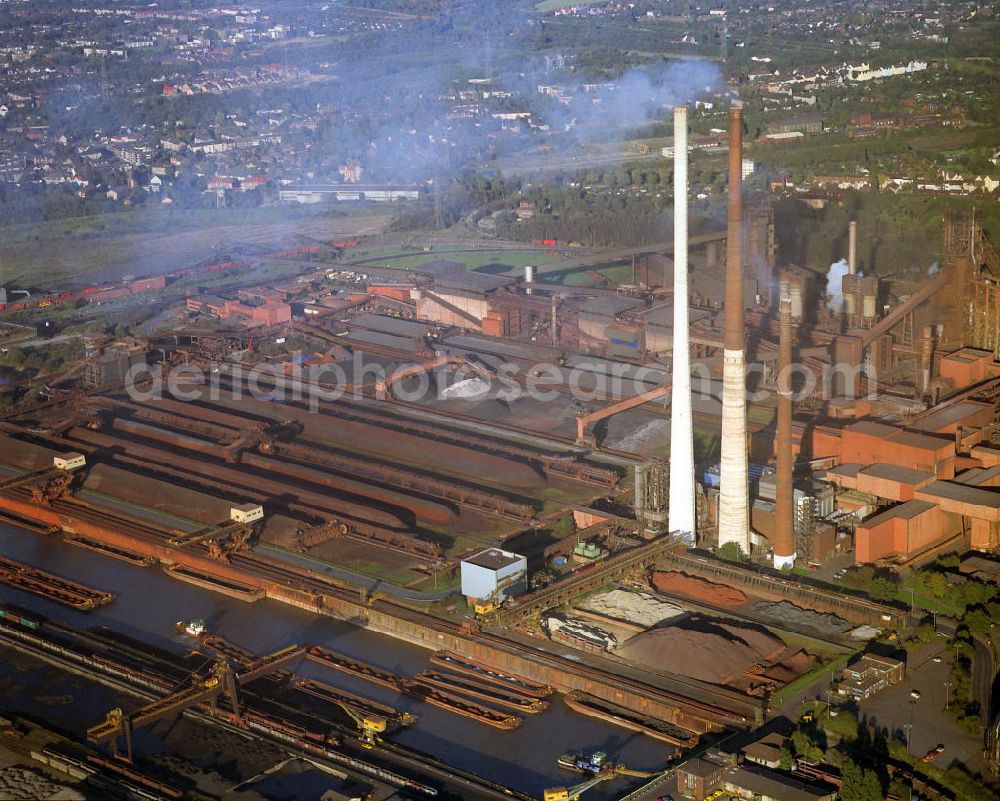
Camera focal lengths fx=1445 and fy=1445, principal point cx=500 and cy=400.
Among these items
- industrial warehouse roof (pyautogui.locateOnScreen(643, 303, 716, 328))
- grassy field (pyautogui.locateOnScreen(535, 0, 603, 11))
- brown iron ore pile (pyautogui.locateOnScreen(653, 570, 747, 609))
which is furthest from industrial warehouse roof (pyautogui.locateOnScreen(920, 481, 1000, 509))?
grassy field (pyautogui.locateOnScreen(535, 0, 603, 11))

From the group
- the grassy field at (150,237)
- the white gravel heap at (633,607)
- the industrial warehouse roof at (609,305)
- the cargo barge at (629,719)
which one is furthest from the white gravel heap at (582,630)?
the grassy field at (150,237)

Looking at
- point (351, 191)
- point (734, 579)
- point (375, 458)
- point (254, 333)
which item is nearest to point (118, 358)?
point (254, 333)

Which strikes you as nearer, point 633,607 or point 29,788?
point 29,788

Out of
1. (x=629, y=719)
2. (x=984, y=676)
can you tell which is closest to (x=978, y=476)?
(x=984, y=676)

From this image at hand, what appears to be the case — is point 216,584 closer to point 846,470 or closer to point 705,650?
point 705,650

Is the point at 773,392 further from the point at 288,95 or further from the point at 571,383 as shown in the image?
the point at 288,95

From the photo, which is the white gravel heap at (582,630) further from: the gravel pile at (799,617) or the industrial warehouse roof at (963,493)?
the industrial warehouse roof at (963,493)
